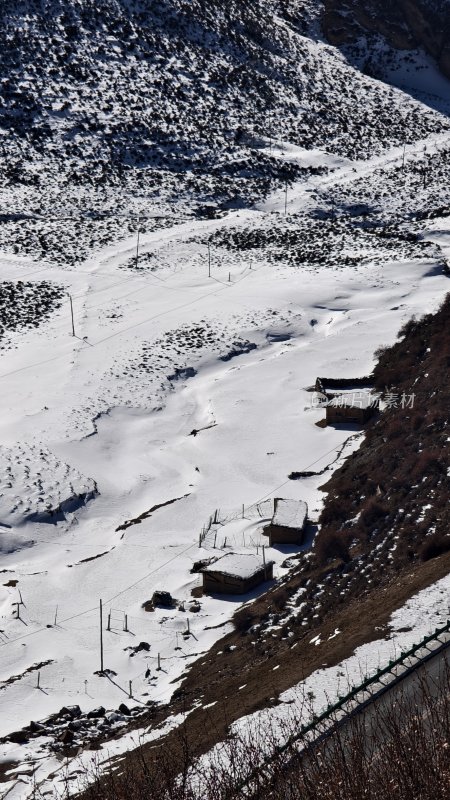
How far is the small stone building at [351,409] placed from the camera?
3531 centimetres

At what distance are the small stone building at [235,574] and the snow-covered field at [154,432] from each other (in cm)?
36

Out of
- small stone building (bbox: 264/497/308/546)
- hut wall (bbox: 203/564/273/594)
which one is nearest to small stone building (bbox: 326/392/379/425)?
small stone building (bbox: 264/497/308/546)

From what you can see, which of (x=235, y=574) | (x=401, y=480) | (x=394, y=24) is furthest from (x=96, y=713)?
(x=394, y=24)

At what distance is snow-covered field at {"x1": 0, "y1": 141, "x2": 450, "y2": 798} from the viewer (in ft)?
80.7

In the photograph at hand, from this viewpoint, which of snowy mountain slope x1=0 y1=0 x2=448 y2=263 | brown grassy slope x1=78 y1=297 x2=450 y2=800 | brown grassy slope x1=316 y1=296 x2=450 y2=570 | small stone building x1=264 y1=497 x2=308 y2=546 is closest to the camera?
brown grassy slope x1=78 y1=297 x2=450 y2=800

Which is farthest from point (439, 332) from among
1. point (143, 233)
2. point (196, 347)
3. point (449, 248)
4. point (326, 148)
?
point (326, 148)

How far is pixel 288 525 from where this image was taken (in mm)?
27812

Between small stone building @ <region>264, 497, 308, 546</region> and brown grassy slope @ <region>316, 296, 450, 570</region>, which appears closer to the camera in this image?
brown grassy slope @ <region>316, 296, 450, 570</region>

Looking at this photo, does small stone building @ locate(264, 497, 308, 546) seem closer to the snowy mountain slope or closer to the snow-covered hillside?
the snow-covered hillside

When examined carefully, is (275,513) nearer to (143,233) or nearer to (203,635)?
(203,635)

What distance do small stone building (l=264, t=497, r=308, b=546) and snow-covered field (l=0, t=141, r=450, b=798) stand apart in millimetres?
427

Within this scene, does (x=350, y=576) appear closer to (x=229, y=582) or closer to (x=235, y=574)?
(x=235, y=574)

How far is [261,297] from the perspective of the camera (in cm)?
4781

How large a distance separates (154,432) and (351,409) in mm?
7144
